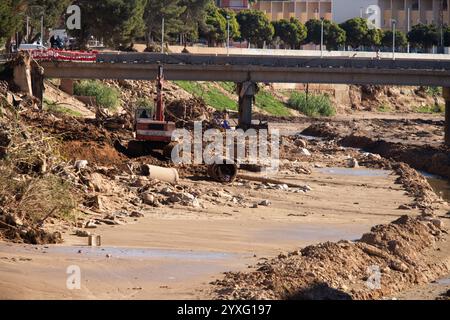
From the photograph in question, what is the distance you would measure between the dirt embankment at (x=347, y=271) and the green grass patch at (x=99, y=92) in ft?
149

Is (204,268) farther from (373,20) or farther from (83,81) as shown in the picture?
(373,20)

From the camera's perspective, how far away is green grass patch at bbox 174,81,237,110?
92675 mm

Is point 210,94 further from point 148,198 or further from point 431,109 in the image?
point 148,198

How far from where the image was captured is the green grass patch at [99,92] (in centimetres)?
7279

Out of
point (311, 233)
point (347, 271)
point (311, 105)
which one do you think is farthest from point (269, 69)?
point (347, 271)

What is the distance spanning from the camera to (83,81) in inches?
3046

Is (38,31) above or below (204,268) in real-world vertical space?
above

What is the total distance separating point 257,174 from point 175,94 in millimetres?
42888

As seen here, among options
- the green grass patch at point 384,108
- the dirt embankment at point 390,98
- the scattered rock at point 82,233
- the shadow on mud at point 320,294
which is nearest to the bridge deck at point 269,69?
the dirt embankment at point 390,98

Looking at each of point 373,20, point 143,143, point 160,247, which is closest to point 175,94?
point 143,143

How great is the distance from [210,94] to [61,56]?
91.4 ft

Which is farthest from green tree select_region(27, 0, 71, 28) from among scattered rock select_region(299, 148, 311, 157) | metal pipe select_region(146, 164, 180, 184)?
metal pipe select_region(146, 164, 180, 184)

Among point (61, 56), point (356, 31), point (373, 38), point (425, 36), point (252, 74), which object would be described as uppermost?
point (356, 31)

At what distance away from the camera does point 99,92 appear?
2911 inches
